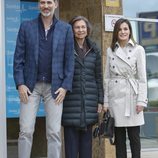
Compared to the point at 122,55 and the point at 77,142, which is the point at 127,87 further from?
the point at 77,142

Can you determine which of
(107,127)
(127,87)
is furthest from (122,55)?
(107,127)

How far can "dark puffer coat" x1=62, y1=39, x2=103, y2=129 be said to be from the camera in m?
4.90

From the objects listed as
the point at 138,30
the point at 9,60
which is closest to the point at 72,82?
the point at 9,60

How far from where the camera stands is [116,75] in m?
5.14

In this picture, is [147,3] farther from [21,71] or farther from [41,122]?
[21,71]

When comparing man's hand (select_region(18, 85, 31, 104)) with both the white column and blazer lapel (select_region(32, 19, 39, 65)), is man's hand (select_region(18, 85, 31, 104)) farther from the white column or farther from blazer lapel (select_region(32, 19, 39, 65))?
the white column

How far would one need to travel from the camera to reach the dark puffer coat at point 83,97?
4.90 m

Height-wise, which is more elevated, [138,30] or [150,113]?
[138,30]

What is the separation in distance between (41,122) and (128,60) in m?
2.16

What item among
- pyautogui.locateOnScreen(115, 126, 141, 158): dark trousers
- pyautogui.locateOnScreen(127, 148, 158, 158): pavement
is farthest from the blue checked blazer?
pyautogui.locateOnScreen(127, 148, 158, 158): pavement

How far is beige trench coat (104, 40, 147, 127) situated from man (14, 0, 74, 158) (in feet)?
2.09

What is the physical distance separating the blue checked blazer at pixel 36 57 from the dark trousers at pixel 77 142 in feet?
1.83

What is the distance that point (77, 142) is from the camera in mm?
5008

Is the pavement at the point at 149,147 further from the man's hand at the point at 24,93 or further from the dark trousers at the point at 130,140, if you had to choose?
the man's hand at the point at 24,93
